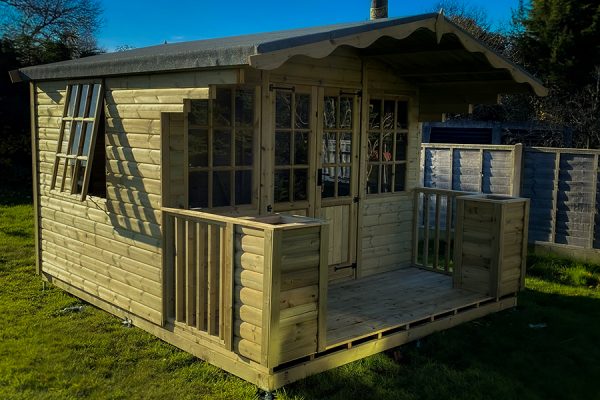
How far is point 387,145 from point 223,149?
235cm

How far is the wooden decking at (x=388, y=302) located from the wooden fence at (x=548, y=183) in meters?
2.11

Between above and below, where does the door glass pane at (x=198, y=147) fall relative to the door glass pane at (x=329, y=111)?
below

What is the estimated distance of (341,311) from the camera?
547 cm

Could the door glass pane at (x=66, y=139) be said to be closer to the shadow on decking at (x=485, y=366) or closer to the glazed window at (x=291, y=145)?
the glazed window at (x=291, y=145)

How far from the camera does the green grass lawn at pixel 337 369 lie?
4297 mm

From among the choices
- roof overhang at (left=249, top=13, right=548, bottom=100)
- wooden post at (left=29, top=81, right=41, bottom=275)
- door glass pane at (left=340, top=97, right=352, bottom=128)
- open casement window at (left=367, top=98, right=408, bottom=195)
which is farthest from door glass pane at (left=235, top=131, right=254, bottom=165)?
wooden post at (left=29, top=81, right=41, bottom=275)

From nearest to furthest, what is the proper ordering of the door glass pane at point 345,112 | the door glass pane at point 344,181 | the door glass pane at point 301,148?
the door glass pane at point 301,148 < the door glass pane at point 345,112 < the door glass pane at point 344,181

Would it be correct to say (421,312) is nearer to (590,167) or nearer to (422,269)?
(422,269)

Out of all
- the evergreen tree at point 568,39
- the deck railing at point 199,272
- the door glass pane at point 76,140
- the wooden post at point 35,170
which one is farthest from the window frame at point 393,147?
the evergreen tree at point 568,39

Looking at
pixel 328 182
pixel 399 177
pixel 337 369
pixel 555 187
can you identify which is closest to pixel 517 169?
pixel 555 187

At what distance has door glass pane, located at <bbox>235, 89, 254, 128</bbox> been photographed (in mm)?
5379

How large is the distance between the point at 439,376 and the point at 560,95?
11.4 metres

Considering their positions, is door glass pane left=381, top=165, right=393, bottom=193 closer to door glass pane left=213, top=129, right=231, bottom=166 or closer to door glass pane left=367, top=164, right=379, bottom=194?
door glass pane left=367, top=164, right=379, bottom=194

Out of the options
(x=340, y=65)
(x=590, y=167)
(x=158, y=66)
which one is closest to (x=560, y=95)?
(x=590, y=167)
